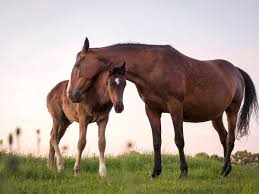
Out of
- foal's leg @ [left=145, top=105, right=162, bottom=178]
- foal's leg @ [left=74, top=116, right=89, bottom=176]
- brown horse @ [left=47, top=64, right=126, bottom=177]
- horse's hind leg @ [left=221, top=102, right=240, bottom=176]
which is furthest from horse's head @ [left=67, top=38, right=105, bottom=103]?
horse's hind leg @ [left=221, top=102, right=240, bottom=176]

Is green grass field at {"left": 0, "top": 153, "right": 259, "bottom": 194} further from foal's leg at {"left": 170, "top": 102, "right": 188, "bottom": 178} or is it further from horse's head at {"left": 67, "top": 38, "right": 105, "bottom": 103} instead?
horse's head at {"left": 67, "top": 38, "right": 105, "bottom": 103}

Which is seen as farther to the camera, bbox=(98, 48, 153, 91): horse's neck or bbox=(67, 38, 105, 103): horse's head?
bbox=(67, 38, 105, 103): horse's head

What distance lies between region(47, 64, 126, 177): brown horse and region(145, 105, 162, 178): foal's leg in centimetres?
96

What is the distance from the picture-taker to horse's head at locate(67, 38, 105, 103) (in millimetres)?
9367

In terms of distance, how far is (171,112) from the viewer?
359 inches

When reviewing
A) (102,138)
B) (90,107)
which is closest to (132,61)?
(90,107)

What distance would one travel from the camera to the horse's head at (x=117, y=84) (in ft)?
28.1

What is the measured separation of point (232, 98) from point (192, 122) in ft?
5.23

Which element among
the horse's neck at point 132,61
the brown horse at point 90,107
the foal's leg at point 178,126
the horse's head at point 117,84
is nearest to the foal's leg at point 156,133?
the foal's leg at point 178,126

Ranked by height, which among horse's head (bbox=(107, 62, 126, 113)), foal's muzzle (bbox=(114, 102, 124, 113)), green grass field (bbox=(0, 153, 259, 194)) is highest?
horse's head (bbox=(107, 62, 126, 113))

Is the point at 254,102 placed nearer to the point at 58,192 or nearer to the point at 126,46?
the point at 126,46

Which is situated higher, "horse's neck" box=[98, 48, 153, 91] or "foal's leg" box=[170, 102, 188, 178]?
"horse's neck" box=[98, 48, 153, 91]

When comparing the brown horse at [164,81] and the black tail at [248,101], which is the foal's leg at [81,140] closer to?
the brown horse at [164,81]

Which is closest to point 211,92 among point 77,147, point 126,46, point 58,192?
point 126,46
